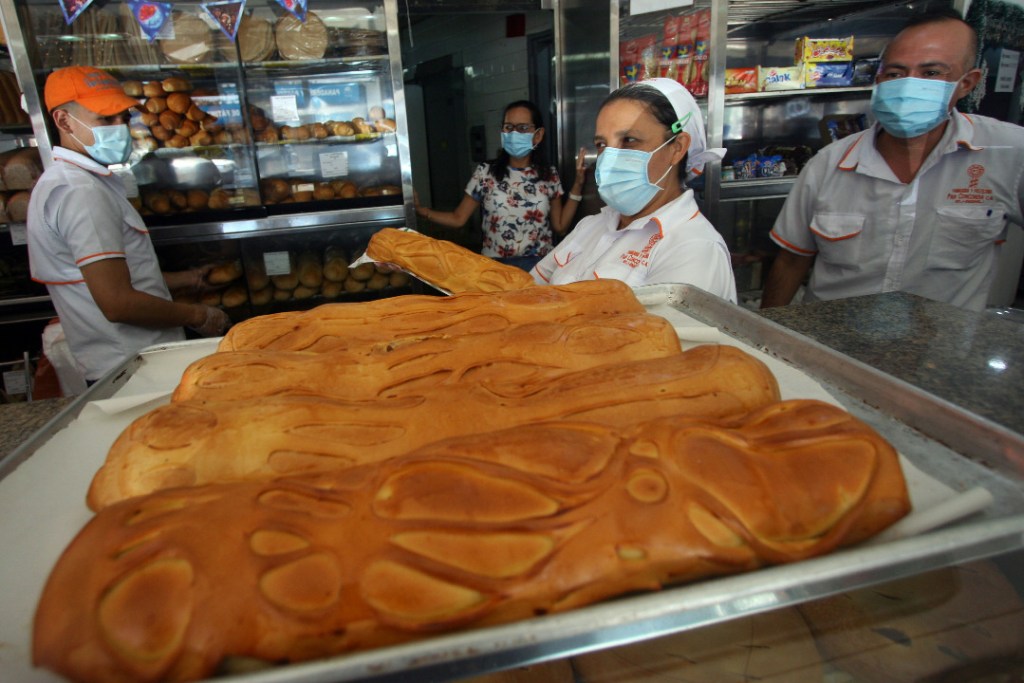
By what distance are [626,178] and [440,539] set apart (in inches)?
73.9

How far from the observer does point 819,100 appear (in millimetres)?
5234

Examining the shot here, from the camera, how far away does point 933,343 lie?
1.67m

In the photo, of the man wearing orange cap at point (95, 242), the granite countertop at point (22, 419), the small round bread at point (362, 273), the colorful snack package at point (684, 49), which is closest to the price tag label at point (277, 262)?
the small round bread at point (362, 273)

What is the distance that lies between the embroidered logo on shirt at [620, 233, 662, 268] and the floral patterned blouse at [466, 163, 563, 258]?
7.32ft

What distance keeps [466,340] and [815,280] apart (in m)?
2.37

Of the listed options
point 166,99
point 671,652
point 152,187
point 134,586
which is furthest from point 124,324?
point 671,652

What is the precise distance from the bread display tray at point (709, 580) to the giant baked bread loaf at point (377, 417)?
0.13 meters

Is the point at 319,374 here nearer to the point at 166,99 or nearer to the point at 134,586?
the point at 134,586

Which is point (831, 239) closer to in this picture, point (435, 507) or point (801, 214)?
point (801, 214)

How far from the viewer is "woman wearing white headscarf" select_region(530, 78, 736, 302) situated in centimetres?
211

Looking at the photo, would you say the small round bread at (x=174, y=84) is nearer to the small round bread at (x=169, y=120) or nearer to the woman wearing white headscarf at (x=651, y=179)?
the small round bread at (x=169, y=120)

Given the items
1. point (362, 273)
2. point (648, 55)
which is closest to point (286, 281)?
point (362, 273)

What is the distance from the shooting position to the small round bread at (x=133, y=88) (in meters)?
3.75

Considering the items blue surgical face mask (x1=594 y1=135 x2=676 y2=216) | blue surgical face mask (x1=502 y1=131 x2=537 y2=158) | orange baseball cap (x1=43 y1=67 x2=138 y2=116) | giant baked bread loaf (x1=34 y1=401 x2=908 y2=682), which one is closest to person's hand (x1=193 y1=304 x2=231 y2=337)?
orange baseball cap (x1=43 y1=67 x2=138 y2=116)
